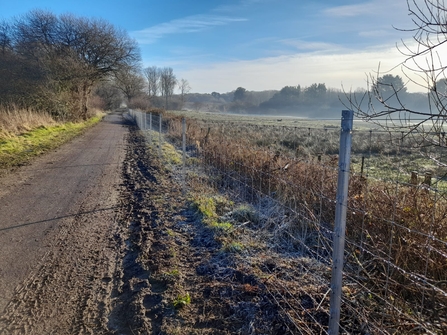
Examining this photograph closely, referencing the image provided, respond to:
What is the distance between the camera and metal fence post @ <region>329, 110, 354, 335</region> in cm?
203

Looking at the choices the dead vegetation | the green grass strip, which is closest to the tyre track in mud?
the dead vegetation

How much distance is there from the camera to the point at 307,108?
76.1 m

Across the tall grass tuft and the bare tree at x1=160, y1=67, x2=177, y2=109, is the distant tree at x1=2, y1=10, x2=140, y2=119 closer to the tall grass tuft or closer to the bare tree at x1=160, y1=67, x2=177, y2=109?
the tall grass tuft

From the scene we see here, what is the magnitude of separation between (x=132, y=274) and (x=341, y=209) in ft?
8.52

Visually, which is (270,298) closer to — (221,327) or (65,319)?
(221,327)

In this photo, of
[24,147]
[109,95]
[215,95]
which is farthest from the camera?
[215,95]

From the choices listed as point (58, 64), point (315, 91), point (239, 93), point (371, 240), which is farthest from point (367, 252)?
point (239, 93)

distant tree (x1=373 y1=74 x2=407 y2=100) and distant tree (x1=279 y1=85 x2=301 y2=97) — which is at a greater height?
distant tree (x1=279 y1=85 x2=301 y2=97)

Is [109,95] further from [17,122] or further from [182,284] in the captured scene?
[182,284]

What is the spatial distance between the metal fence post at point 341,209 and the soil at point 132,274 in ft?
1.51

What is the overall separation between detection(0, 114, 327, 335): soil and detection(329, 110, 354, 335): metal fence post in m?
0.46

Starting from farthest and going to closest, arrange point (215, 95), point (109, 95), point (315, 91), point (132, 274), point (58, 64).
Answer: point (215, 95) < point (315, 91) < point (109, 95) < point (58, 64) < point (132, 274)

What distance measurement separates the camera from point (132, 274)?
3662 millimetres

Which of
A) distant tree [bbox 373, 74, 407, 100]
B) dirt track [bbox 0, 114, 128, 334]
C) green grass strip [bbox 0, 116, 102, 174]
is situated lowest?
dirt track [bbox 0, 114, 128, 334]
